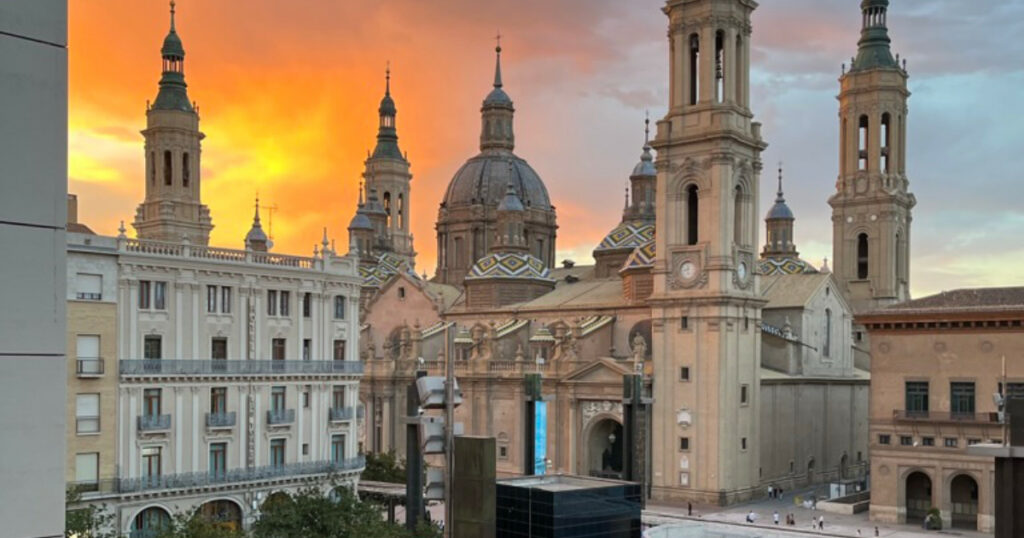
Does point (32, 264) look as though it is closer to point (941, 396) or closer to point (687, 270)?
point (941, 396)

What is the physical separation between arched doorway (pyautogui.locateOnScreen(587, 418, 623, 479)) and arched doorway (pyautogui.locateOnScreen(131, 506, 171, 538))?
31527mm

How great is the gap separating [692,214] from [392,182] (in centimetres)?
6169

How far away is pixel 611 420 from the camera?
7019 cm

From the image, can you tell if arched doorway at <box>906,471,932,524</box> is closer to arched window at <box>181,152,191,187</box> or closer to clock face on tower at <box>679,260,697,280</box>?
clock face on tower at <box>679,260,697,280</box>

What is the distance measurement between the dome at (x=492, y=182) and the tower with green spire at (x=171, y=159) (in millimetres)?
36911

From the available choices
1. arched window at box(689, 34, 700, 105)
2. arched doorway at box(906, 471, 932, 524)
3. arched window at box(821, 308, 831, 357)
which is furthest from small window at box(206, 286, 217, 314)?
arched window at box(821, 308, 831, 357)

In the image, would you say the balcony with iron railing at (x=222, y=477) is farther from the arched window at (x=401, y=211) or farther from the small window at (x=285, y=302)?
the arched window at (x=401, y=211)

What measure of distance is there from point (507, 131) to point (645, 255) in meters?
39.4

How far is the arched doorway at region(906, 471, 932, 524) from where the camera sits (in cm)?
5766

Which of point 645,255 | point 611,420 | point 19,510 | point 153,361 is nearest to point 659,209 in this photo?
point 645,255

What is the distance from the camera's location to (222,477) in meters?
47.9

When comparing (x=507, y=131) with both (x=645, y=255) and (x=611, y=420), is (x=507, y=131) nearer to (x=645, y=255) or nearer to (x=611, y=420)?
(x=645, y=255)

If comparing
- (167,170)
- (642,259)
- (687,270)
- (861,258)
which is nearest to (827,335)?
(861,258)

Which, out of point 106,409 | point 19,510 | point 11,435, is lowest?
point 106,409
